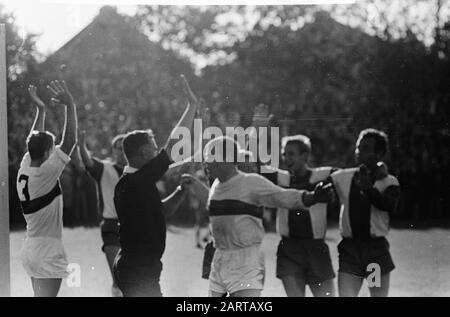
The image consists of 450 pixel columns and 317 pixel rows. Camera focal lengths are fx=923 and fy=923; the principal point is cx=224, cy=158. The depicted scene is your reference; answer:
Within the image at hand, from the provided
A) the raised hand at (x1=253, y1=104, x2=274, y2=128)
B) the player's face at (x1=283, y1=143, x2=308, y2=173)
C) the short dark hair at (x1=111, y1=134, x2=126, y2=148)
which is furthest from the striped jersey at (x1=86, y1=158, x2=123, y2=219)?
the player's face at (x1=283, y1=143, x2=308, y2=173)

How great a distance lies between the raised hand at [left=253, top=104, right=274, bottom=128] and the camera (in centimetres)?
496

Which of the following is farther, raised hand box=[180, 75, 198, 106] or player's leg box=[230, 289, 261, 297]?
raised hand box=[180, 75, 198, 106]

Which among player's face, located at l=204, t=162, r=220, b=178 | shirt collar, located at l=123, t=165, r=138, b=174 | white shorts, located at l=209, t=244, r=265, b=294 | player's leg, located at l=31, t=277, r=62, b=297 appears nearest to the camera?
white shorts, located at l=209, t=244, r=265, b=294

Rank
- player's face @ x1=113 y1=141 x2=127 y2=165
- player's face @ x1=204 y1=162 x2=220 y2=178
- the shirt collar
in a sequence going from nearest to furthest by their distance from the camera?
player's face @ x1=204 y1=162 x2=220 y2=178
the shirt collar
player's face @ x1=113 y1=141 x2=127 y2=165

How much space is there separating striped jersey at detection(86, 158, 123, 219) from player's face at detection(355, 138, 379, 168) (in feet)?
4.35

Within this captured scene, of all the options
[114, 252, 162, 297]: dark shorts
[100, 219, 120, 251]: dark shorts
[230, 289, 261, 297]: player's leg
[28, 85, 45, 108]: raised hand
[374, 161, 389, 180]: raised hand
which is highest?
[28, 85, 45, 108]: raised hand

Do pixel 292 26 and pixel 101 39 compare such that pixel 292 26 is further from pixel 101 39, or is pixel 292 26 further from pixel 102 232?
pixel 102 232

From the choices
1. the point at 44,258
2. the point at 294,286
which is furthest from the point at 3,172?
the point at 294,286

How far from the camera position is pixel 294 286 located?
4969 millimetres

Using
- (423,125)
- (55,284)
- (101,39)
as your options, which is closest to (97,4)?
(101,39)

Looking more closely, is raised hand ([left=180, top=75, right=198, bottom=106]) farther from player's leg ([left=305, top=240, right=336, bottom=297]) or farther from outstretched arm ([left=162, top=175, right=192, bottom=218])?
player's leg ([left=305, top=240, right=336, bottom=297])

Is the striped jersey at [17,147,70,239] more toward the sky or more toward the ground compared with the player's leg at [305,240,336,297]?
more toward the sky

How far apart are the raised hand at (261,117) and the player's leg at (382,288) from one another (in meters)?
1.04

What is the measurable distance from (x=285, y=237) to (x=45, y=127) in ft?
4.72
